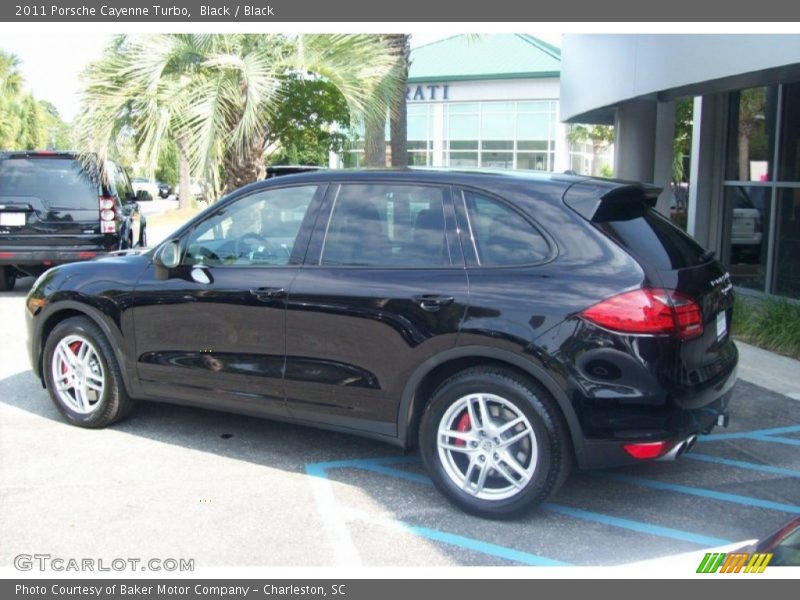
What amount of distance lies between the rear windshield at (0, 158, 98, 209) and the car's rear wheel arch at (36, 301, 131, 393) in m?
5.24

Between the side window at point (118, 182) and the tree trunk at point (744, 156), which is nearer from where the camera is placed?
the side window at point (118, 182)

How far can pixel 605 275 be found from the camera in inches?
151

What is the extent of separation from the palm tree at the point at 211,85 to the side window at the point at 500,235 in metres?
6.62

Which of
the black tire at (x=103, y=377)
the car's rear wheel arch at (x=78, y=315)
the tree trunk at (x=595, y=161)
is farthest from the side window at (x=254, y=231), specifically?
the tree trunk at (x=595, y=161)

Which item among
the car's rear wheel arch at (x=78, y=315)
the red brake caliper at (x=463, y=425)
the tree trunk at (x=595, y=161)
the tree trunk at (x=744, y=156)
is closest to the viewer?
the red brake caliper at (x=463, y=425)

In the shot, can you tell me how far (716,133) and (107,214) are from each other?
8843mm

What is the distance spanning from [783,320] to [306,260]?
549 centimetres

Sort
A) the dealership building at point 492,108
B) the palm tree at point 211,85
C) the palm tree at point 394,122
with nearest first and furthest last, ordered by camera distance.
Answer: the palm tree at point 211,85 → the palm tree at point 394,122 → the dealership building at point 492,108

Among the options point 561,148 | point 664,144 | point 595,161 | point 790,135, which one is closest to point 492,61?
point 561,148

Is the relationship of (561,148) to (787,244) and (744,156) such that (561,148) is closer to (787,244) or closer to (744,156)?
(744,156)

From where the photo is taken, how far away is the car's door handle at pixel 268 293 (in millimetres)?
4598

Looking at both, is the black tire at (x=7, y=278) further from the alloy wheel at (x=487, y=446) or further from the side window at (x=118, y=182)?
the alloy wheel at (x=487, y=446)

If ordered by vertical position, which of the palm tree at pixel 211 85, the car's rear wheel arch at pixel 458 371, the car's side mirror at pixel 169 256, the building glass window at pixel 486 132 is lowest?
the car's rear wheel arch at pixel 458 371

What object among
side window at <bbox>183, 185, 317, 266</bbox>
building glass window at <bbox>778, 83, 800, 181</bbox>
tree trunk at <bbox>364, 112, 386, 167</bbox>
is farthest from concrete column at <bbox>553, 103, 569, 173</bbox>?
side window at <bbox>183, 185, 317, 266</bbox>
